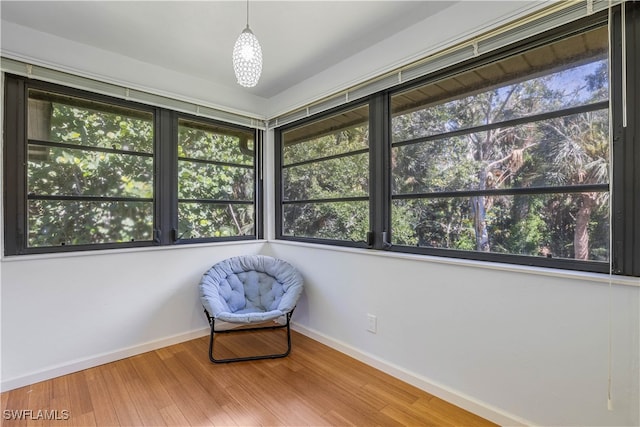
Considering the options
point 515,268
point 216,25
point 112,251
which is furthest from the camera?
point 112,251

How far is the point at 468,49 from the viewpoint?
1.72 m

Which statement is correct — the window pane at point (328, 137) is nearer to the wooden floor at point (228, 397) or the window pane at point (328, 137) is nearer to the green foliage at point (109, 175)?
the green foliage at point (109, 175)

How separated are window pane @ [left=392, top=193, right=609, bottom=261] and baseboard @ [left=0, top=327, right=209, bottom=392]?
6.97 feet

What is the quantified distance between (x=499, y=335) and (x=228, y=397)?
5.48 feet

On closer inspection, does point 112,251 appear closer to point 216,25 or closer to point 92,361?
point 92,361

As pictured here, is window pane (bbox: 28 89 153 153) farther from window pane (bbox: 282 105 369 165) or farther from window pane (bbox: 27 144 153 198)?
window pane (bbox: 282 105 369 165)

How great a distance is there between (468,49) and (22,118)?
2.95m

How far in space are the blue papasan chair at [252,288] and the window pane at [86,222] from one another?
2.34ft

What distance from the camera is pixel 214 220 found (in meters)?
2.93

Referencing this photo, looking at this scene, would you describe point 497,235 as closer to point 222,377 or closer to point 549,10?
point 549,10

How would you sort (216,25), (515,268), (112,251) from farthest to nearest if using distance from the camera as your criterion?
(112,251), (216,25), (515,268)

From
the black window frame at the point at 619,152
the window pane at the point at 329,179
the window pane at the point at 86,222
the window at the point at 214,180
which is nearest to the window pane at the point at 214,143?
the window at the point at 214,180

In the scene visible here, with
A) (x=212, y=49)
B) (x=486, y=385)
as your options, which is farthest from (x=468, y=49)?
(x=486, y=385)

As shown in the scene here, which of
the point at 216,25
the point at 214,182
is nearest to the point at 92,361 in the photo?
the point at 214,182
